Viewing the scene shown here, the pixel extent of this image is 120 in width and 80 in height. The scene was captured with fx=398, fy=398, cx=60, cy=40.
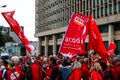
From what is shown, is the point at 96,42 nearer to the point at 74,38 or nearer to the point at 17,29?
the point at 74,38

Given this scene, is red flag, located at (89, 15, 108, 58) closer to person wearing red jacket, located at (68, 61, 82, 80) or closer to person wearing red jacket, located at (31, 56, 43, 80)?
person wearing red jacket, located at (31, 56, 43, 80)

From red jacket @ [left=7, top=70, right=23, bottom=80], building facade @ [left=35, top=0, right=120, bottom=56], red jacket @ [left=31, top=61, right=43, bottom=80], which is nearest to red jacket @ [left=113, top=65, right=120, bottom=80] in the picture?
red jacket @ [left=31, top=61, right=43, bottom=80]

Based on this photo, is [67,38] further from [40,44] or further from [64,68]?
[40,44]

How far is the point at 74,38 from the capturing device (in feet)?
42.2

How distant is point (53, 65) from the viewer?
12.0 m

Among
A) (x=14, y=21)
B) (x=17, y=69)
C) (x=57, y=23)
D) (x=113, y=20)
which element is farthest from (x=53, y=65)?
(x=57, y=23)

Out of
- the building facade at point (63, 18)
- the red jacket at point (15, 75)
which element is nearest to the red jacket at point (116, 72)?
the red jacket at point (15, 75)

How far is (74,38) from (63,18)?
6595 centimetres

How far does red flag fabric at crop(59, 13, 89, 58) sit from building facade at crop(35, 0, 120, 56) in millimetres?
42144

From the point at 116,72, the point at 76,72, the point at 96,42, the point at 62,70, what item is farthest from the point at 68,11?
the point at 76,72

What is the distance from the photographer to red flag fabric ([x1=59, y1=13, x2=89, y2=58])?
12469 millimetres

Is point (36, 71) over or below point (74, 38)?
below

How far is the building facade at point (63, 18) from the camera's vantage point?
58188 mm

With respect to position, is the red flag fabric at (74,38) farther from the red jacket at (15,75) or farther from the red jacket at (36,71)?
the red jacket at (15,75)
